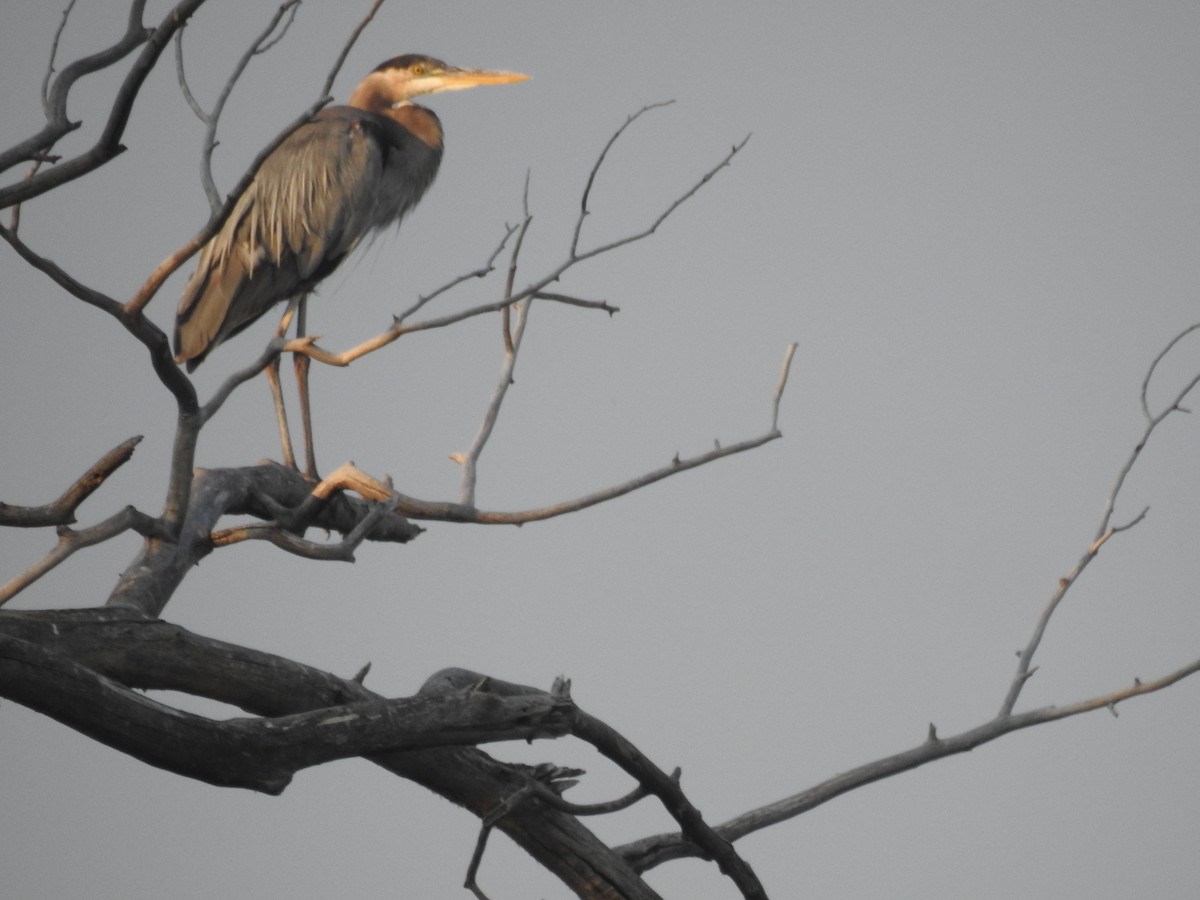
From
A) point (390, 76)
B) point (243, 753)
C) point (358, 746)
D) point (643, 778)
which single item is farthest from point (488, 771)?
point (390, 76)

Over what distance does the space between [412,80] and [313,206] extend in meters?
0.95

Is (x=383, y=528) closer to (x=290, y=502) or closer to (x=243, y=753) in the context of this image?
(x=290, y=502)

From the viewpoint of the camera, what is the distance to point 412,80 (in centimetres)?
617

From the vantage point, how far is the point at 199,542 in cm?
269

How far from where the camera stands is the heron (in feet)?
16.9

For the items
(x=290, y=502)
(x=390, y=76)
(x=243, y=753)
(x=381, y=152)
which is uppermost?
(x=390, y=76)

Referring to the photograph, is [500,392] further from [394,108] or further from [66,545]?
[394,108]

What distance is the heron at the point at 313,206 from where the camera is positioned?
5.16m

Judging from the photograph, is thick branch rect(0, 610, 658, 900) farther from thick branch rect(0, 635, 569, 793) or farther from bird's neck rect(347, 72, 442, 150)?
bird's neck rect(347, 72, 442, 150)

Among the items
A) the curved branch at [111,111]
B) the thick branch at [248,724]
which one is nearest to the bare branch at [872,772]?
the thick branch at [248,724]

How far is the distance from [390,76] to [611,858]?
460cm

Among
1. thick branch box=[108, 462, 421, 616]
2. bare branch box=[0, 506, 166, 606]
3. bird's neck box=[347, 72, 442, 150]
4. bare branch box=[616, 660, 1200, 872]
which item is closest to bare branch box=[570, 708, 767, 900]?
bare branch box=[616, 660, 1200, 872]

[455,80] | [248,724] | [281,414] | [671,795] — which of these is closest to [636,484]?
[671,795]

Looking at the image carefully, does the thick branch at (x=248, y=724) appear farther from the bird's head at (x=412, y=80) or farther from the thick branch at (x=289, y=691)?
the bird's head at (x=412, y=80)
